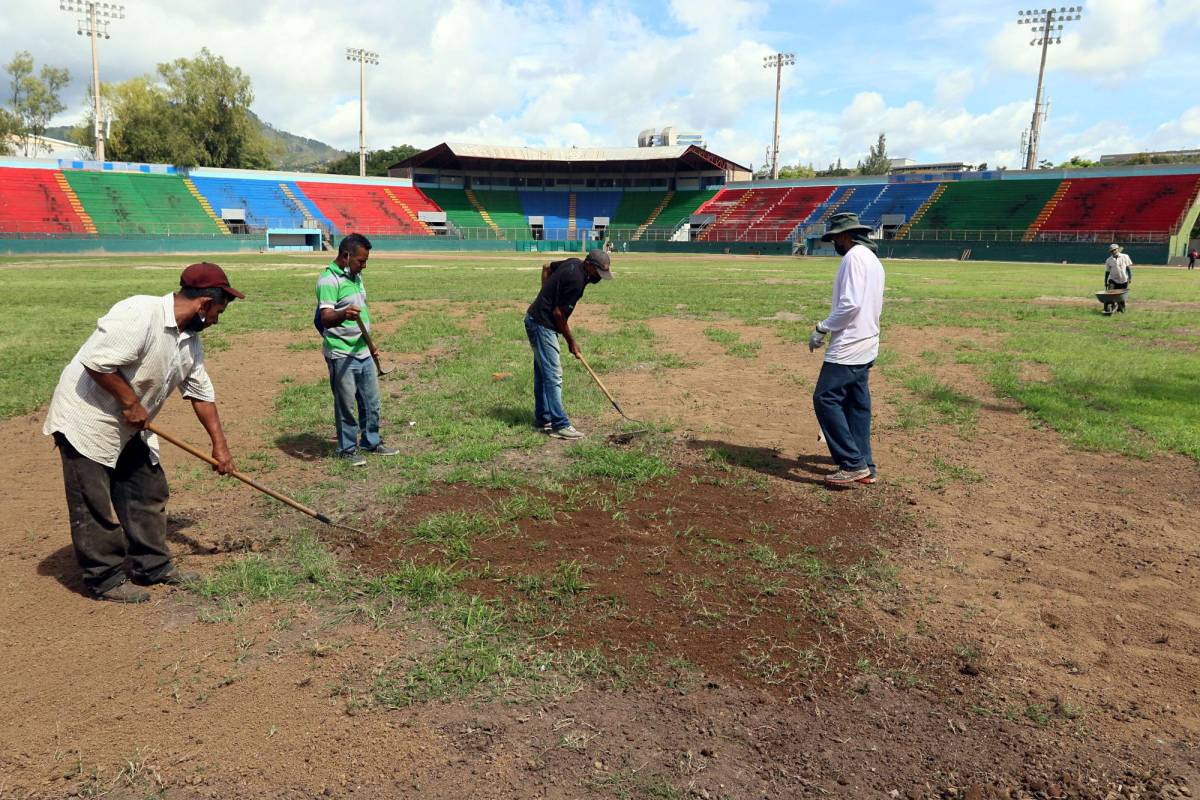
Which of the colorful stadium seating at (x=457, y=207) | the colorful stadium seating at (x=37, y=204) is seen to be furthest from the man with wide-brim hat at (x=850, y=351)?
the colorful stadium seating at (x=457, y=207)

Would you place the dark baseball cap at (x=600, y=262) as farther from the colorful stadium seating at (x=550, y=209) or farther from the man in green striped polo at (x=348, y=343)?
the colorful stadium seating at (x=550, y=209)

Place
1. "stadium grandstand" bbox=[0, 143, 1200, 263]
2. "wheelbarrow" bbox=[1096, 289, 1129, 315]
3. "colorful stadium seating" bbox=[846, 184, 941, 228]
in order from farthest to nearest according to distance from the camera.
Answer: "colorful stadium seating" bbox=[846, 184, 941, 228] → "stadium grandstand" bbox=[0, 143, 1200, 263] → "wheelbarrow" bbox=[1096, 289, 1129, 315]

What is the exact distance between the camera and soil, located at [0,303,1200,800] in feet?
9.47

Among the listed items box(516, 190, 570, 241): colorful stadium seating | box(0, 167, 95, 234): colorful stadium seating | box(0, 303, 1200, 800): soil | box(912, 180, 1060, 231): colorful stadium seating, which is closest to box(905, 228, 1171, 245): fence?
box(912, 180, 1060, 231): colorful stadium seating

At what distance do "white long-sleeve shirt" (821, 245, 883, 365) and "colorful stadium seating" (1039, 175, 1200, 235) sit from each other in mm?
48174

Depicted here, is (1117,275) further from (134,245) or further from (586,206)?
(586,206)

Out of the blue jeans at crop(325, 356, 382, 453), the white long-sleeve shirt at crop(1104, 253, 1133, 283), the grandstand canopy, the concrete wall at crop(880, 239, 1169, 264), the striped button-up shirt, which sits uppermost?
the grandstand canopy

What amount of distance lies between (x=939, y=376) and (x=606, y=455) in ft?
18.6

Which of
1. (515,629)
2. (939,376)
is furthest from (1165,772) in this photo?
(939,376)

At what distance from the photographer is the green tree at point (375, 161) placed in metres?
100

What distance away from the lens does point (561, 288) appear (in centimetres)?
711

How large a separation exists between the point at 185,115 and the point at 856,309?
2956 inches

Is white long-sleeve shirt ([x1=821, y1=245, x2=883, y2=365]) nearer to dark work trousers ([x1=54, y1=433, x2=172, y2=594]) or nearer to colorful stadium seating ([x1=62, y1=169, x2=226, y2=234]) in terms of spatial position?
dark work trousers ([x1=54, y1=433, x2=172, y2=594])

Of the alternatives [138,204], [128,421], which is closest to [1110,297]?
[128,421]
